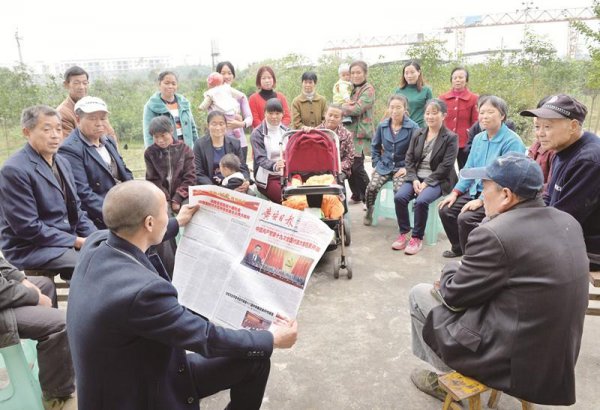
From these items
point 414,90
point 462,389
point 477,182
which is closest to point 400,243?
point 477,182

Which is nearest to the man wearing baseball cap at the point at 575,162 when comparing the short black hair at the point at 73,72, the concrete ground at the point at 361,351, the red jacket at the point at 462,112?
the concrete ground at the point at 361,351

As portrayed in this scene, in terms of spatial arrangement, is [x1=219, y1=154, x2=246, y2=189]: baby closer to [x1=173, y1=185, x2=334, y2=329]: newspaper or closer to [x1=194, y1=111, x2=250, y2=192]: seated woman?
[x1=194, y1=111, x2=250, y2=192]: seated woman

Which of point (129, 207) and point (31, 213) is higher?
point (129, 207)

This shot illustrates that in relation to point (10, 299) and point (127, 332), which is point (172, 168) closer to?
point (10, 299)

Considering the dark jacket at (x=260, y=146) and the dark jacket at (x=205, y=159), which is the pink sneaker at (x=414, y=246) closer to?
the dark jacket at (x=260, y=146)

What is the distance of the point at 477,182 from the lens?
160 inches

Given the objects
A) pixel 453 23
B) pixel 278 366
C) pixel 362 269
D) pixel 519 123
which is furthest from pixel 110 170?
pixel 453 23

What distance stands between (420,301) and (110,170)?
262 centimetres

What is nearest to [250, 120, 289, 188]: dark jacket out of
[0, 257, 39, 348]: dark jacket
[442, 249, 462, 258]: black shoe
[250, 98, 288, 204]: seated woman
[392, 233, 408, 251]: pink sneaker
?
[250, 98, 288, 204]: seated woman

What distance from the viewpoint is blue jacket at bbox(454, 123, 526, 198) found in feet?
12.8

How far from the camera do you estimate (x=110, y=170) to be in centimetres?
353

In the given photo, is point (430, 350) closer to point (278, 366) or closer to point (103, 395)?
point (278, 366)

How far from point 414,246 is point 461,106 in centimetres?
197

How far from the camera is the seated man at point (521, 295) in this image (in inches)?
66.5
